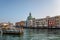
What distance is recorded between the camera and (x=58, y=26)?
2569 cm

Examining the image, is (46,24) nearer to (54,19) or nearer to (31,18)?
(54,19)

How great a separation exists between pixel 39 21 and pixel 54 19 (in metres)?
3.93

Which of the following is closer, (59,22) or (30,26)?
(59,22)

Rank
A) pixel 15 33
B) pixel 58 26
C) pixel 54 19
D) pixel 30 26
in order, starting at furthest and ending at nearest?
pixel 30 26
pixel 54 19
pixel 58 26
pixel 15 33

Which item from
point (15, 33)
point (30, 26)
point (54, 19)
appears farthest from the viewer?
point (30, 26)

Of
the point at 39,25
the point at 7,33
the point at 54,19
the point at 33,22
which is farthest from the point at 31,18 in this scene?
the point at 7,33

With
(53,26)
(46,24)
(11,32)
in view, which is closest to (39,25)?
(46,24)

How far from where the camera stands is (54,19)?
90.1 feet

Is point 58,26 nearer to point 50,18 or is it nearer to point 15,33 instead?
point 50,18

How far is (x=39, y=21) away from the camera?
30.4 meters

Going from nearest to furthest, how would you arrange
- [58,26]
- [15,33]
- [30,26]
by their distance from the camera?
[15,33] → [58,26] → [30,26]

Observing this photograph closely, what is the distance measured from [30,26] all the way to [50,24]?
4505 millimetres

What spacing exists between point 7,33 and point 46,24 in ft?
59.6

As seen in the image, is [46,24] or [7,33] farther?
[46,24]
